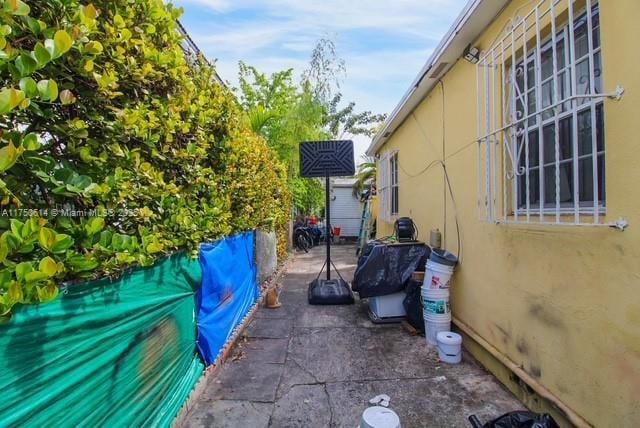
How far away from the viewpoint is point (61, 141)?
1.51 m

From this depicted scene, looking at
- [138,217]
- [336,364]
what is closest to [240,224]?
[336,364]

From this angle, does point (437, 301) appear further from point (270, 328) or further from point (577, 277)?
point (270, 328)

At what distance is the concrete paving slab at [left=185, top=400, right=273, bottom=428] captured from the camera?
260cm

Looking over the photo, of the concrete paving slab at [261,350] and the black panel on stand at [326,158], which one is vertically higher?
the black panel on stand at [326,158]

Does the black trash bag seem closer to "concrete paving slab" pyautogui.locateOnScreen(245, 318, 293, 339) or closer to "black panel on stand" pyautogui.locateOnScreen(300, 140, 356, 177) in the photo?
"concrete paving slab" pyautogui.locateOnScreen(245, 318, 293, 339)

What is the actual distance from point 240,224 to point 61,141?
3.05 m

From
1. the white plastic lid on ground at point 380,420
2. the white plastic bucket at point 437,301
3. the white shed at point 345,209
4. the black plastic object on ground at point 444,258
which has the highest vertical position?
A: the white shed at point 345,209

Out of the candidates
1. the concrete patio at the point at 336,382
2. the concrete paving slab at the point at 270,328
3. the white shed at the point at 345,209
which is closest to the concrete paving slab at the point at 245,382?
the concrete patio at the point at 336,382

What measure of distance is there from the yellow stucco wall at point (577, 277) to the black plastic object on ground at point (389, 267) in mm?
754

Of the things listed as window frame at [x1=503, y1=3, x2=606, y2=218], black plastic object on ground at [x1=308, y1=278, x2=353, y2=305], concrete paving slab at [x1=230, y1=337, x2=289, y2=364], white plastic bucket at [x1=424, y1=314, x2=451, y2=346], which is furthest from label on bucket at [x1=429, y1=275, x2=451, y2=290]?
black plastic object on ground at [x1=308, y1=278, x2=353, y2=305]

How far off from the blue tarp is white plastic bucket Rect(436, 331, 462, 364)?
7.07ft

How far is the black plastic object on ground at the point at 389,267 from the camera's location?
15.4ft

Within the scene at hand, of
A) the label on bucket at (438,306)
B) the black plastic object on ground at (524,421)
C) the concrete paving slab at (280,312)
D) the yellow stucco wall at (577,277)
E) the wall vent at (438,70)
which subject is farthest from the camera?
the concrete paving slab at (280,312)

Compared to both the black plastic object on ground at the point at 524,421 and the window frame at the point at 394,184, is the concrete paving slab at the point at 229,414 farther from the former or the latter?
the window frame at the point at 394,184
